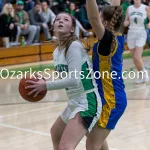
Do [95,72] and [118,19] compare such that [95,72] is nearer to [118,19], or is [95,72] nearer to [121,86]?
[121,86]

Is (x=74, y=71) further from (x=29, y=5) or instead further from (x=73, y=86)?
(x=29, y=5)

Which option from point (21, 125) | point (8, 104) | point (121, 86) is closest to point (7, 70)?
point (8, 104)

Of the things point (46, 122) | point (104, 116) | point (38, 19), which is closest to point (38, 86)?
point (104, 116)

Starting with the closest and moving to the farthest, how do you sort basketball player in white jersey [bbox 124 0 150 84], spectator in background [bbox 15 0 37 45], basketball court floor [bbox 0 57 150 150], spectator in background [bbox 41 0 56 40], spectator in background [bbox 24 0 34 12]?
basketball court floor [bbox 0 57 150 150] < basketball player in white jersey [bbox 124 0 150 84] < spectator in background [bbox 15 0 37 45] < spectator in background [bbox 41 0 56 40] < spectator in background [bbox 24 0 34 12]

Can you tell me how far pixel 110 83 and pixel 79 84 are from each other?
30 centimetres

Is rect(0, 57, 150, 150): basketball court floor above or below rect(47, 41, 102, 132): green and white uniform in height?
below

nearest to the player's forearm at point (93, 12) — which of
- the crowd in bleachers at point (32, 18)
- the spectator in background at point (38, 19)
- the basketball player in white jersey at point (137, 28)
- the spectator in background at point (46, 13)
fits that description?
the basketball player in white jersey at point (137, 28)

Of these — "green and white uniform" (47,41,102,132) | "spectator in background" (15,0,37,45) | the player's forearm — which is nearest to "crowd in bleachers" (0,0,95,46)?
"spectator in background" (15,0,37,45)

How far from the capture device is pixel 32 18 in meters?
14.0

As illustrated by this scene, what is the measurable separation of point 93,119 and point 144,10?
237 inches

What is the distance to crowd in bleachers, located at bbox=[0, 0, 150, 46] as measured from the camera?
13.1 m

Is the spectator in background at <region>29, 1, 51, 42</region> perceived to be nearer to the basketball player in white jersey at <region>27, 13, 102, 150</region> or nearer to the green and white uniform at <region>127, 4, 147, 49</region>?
the green and white uniform at <region>127, 4, 147, 49</region>

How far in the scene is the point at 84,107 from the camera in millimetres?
3354

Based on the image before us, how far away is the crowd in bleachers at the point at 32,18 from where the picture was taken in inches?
518
